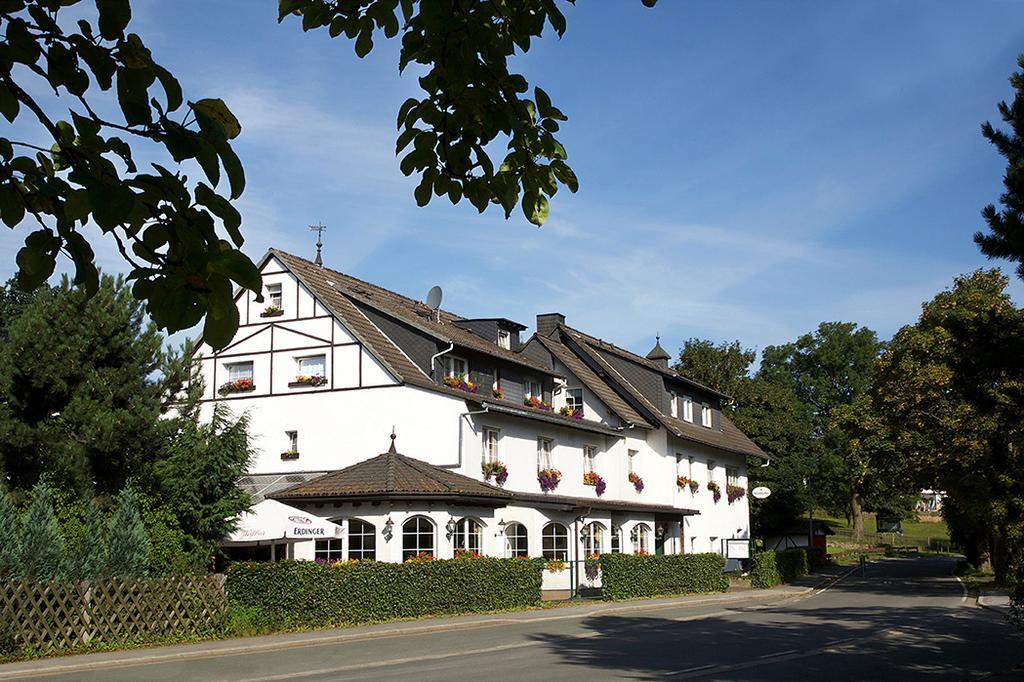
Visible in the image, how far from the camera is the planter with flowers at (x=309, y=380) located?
3347 cm

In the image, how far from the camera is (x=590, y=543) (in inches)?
1526

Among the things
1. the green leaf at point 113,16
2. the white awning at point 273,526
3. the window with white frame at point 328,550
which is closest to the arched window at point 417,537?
the window with white frame at point 328,550

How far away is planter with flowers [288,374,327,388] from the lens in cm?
3347

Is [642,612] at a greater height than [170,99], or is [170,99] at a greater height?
[170,99]

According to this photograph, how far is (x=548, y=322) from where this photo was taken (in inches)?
1850

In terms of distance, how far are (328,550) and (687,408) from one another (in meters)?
24.0

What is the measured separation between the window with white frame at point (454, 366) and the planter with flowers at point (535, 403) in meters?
3.60

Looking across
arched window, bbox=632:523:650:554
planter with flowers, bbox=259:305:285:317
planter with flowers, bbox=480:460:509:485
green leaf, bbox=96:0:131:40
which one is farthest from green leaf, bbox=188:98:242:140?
arched window, bbox=632:523:650:554

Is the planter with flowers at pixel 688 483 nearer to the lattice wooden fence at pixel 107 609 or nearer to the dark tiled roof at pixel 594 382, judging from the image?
the dark tiled roof at pixel 594 382

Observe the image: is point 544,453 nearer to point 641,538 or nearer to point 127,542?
point 641,538

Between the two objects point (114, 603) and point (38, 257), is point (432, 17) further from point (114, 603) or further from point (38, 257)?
point (114, 603)

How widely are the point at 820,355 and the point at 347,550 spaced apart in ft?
258

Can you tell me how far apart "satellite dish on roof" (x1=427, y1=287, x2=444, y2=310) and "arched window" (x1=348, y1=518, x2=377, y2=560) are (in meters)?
10.7

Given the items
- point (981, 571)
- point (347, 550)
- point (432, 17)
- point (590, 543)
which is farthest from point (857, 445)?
point (432, 17)
